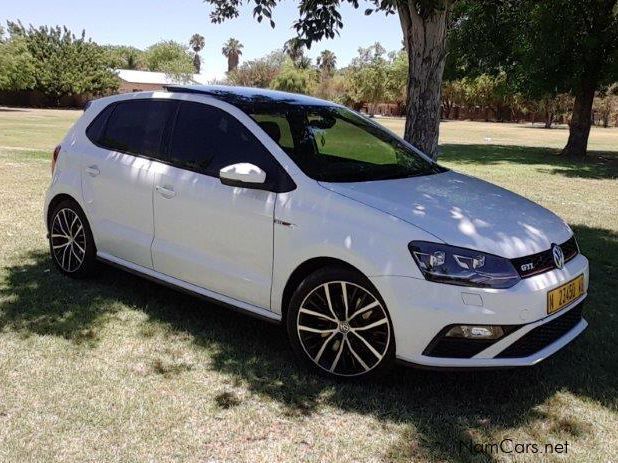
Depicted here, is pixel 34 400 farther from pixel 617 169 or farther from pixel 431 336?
pixel 617 169

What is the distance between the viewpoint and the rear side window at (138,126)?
488 cm

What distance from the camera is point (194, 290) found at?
4527 mm

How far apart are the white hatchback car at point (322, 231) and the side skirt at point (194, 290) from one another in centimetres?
1

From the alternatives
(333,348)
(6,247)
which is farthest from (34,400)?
(6,247)

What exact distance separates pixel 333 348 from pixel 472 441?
1.00 meters

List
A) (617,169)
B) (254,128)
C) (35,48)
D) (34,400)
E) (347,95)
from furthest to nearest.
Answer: (347,95), (35,48), (617,169), (254,128), (34,400)

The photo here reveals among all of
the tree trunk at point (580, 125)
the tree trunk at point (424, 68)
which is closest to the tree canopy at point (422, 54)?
the tree trunk at point (424, 68)

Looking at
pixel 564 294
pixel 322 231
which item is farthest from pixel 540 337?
pixel 322 231

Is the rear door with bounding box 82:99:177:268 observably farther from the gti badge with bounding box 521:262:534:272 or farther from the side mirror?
the gti badge with bounding box 521:262:534:272

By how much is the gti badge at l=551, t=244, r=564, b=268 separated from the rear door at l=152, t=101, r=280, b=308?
1.73 metres

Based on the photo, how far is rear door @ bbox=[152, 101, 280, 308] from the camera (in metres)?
4.09

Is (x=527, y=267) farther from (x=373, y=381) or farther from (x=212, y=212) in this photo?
(x=212, y=212)

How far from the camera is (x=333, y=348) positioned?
3.88 metres

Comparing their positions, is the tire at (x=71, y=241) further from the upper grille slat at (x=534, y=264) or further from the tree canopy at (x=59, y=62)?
the tree canopy at (x=59, y=62)
